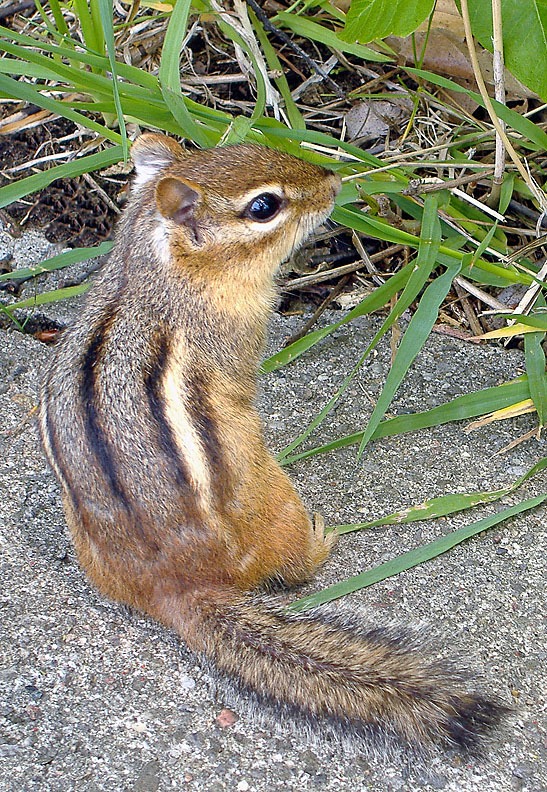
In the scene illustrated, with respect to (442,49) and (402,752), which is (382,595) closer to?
(402,752)

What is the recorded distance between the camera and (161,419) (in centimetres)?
211

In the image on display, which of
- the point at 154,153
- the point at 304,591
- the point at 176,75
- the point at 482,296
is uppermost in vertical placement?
the point at 176,75

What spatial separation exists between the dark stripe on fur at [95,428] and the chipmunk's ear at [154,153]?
0.69 metres

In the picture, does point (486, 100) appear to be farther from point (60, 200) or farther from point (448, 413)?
point (60, 200)

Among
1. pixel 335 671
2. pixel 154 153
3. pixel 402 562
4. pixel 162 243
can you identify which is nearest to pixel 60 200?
pixel 154 153

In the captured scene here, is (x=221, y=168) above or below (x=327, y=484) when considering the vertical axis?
above

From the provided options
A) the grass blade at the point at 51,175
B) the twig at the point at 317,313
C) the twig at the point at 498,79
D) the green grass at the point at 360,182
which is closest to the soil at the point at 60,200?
the green grass at the point at 360,182

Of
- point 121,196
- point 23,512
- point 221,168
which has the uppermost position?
point 221,168

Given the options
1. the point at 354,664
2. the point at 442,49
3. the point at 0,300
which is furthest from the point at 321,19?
the point at 354,664

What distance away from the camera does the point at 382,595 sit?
7.67 feet

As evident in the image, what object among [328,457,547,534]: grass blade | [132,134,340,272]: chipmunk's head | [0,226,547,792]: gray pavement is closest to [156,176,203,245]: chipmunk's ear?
[132,134,340,272]: chipmunk's head

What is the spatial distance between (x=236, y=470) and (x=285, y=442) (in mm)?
615

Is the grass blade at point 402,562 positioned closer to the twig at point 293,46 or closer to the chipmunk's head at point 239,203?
the chipmunk's head at point 239,203

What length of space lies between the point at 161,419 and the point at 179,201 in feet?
2.00
